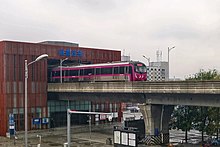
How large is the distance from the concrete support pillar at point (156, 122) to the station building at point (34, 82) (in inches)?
728

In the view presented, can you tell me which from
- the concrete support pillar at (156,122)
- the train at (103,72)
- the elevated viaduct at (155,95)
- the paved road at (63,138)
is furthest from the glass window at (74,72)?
the concrete support pillar at (156,122)

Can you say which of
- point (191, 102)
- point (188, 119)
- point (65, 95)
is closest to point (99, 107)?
point (65, 95)

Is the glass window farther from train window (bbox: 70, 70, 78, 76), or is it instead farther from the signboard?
the signboard

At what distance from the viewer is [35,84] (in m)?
61.4

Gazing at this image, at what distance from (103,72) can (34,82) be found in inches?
579

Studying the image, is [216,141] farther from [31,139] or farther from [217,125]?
[31,139]

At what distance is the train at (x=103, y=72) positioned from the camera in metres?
49.4

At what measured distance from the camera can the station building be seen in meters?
58.1

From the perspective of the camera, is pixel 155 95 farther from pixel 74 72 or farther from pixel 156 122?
pixel 74 72

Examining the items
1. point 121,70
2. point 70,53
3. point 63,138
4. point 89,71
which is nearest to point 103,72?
point 89,71

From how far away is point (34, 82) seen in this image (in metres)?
61.3

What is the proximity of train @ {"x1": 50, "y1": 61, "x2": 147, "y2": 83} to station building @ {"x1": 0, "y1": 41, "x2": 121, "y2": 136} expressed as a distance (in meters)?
2.25

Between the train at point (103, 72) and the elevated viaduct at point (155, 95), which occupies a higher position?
the train at point (103, 72)

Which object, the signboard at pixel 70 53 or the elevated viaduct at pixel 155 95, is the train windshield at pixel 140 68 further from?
the signboard at pixel 70 53
